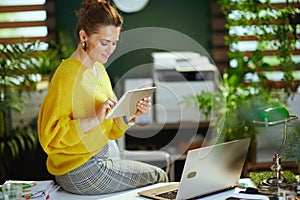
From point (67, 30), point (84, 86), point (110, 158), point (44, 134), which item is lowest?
point (110, 158)

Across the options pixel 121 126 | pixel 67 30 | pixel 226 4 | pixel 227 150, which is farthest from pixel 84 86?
pixel 67 30

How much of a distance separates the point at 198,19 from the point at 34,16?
63.8 inches

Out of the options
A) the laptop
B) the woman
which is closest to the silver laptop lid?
the laptop

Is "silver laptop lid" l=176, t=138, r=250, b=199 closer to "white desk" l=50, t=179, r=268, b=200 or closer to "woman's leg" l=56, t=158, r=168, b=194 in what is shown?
"white desk" l=50, t=179, r=268, b=200

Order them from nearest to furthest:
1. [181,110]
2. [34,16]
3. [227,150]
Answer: [227,150], [181,110], [34,16]

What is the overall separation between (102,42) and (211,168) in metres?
0.80

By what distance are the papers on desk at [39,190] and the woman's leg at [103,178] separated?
53mm

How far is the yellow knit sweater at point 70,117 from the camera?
8.50ft

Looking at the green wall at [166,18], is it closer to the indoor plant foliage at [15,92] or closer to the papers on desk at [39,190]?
the indoor plant foliage at [15,92]

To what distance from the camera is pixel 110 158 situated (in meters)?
2.88

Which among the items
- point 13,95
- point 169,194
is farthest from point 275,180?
point 13,95

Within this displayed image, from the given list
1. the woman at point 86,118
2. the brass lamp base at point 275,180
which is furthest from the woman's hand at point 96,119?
the brass lamp base at point 275,180

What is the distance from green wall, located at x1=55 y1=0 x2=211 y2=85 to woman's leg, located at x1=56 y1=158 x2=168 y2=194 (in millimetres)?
2776

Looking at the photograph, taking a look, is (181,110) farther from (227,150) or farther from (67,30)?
(227,150)
